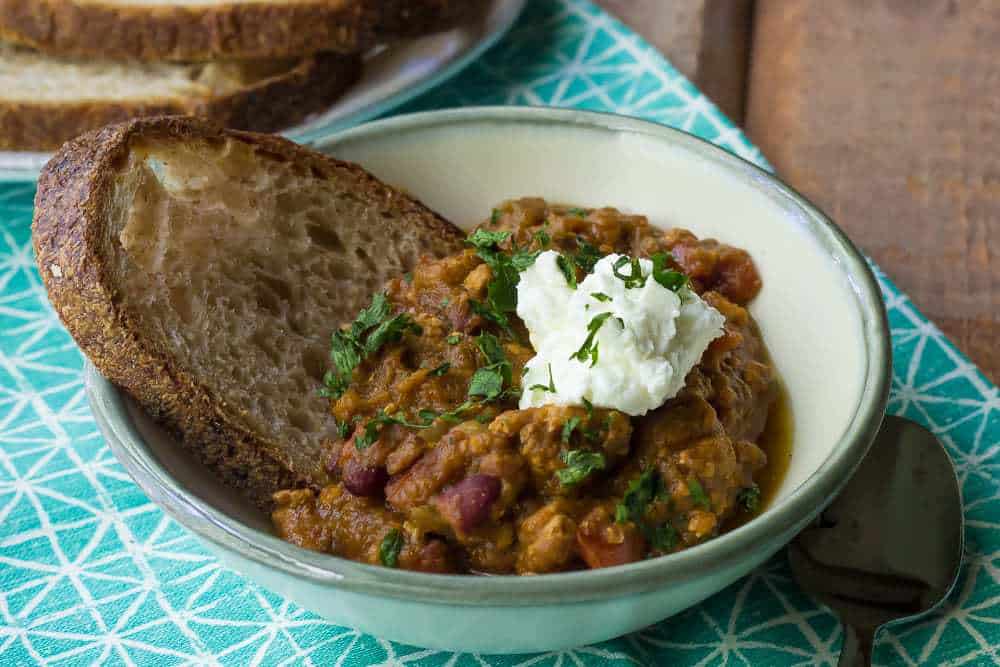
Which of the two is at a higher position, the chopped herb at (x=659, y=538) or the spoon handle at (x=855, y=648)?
the chopped herb at (x=659, y=538)

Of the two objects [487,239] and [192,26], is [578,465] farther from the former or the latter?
[192,26]

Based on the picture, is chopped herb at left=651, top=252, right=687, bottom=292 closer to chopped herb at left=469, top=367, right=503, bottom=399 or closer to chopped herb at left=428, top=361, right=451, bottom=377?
chopped herb at left=469, top=367, right=503, bottom=399

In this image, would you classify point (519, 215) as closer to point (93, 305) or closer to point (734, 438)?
point (734, 438)

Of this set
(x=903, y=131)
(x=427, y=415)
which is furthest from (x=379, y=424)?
(x=903, y=131)

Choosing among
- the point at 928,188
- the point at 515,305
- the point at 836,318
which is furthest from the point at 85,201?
the point at 928,188

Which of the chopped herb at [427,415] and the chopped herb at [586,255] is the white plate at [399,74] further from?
the chopped herb at [427,415]

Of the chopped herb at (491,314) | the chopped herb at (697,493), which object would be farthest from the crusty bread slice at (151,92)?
the chopped herb at (697,493)
